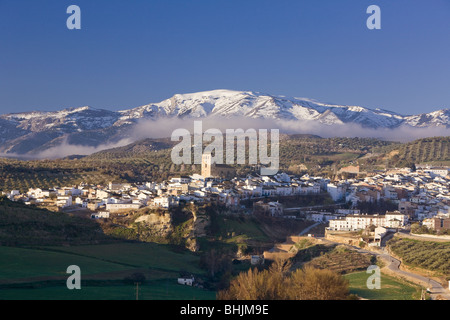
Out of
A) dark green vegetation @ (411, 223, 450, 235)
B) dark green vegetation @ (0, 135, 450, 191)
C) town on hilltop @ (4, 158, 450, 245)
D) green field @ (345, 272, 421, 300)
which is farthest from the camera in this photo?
dark green vegetation @ (0, 135, 450, 191)

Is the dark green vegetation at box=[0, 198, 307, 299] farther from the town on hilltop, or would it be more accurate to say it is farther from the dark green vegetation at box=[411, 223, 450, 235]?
the dark green vegetation at box=[411, 223, 450, 235]

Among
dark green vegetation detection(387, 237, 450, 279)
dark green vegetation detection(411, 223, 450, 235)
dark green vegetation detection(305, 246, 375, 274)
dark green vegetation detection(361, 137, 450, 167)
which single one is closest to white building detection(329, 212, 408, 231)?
dark green vegetation detection(411, 223, 450, 235)

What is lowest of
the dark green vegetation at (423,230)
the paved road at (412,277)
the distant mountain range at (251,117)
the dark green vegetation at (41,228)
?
the paved road at (412,277)

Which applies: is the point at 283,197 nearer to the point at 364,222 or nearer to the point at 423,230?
the point at 364,222

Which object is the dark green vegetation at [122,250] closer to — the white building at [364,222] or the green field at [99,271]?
the green field at [99,271]

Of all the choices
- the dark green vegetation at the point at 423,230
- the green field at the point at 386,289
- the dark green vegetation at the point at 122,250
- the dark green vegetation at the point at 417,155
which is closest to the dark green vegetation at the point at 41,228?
the dark green vegetation at the point at 122,250
